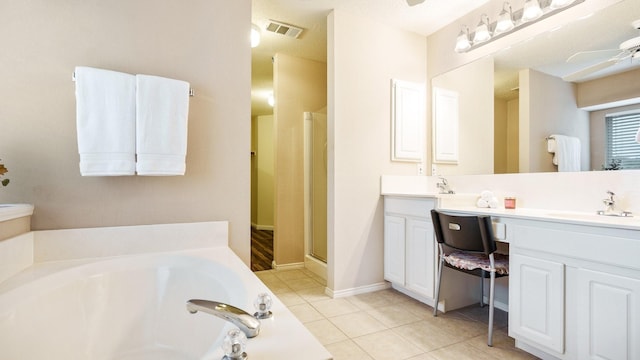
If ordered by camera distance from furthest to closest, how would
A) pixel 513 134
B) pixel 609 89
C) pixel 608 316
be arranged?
1. pixel 513 134
2. pixel 609 89
3. pixel 608 316

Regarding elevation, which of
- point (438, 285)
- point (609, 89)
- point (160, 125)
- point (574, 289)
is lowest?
point (438, 285)

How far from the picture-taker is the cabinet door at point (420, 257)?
7.07 ft

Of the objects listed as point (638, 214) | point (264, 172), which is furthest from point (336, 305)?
point (264, 172)

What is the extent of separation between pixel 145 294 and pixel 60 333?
325 mm

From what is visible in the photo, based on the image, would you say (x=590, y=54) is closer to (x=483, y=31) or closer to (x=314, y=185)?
(x=483, y=31)

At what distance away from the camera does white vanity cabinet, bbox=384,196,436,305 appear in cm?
217

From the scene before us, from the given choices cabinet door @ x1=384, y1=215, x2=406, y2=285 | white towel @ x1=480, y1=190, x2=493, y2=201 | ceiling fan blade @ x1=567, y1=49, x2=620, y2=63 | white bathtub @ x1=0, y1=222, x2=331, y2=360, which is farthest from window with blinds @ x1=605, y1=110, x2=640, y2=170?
white bathtub @ x1=0, y1=222, x2=331, y2=360

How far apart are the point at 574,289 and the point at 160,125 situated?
7.33 feet

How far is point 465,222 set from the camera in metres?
1.76

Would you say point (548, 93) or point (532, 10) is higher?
point (532, 10)

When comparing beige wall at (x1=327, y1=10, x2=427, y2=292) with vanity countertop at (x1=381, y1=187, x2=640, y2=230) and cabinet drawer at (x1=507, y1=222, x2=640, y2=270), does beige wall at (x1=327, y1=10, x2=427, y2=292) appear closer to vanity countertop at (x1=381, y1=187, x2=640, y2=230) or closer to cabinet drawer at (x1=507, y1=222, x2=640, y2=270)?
vanity countertop at (x1=381, y1=187, x2=640, y2=230)

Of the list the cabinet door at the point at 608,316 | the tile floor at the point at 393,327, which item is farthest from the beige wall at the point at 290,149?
the cabinet door at the point at 608,316

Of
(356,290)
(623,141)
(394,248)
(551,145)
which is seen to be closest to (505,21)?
(551,145)

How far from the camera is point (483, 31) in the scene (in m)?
2.25
